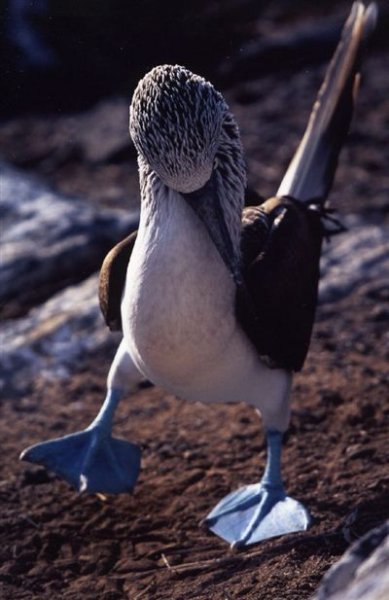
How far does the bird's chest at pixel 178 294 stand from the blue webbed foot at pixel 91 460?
76cm

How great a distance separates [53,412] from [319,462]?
1.60 meters

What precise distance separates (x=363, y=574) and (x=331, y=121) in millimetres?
3418

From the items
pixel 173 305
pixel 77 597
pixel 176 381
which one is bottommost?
pixel 77 597

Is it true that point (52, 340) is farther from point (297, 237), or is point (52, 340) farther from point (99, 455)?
point (297, 237)

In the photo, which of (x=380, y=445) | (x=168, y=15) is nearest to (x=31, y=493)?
(x=380, y=445)

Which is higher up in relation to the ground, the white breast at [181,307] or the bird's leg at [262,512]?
the white breast at [181,307]

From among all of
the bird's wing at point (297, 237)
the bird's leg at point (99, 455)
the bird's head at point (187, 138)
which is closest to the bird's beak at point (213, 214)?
the bird's head at point (187, 138)

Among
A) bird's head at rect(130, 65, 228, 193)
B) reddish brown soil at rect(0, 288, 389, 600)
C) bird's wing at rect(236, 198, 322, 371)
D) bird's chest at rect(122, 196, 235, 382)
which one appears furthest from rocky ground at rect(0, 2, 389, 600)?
bird's head at rect(130, 65, 228, 193)

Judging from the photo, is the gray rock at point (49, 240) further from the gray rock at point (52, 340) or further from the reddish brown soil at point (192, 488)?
the reddish brown soil at point (192, 488)

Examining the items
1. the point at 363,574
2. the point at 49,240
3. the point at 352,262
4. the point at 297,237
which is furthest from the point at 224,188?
the point at 49,240

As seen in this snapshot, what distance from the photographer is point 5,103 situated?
409 inches

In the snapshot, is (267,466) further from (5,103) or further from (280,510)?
(5,103)

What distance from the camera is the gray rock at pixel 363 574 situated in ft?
7.13

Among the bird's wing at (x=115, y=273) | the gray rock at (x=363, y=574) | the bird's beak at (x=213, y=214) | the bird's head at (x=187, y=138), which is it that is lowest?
the gray rock at (x=363, y=574)
